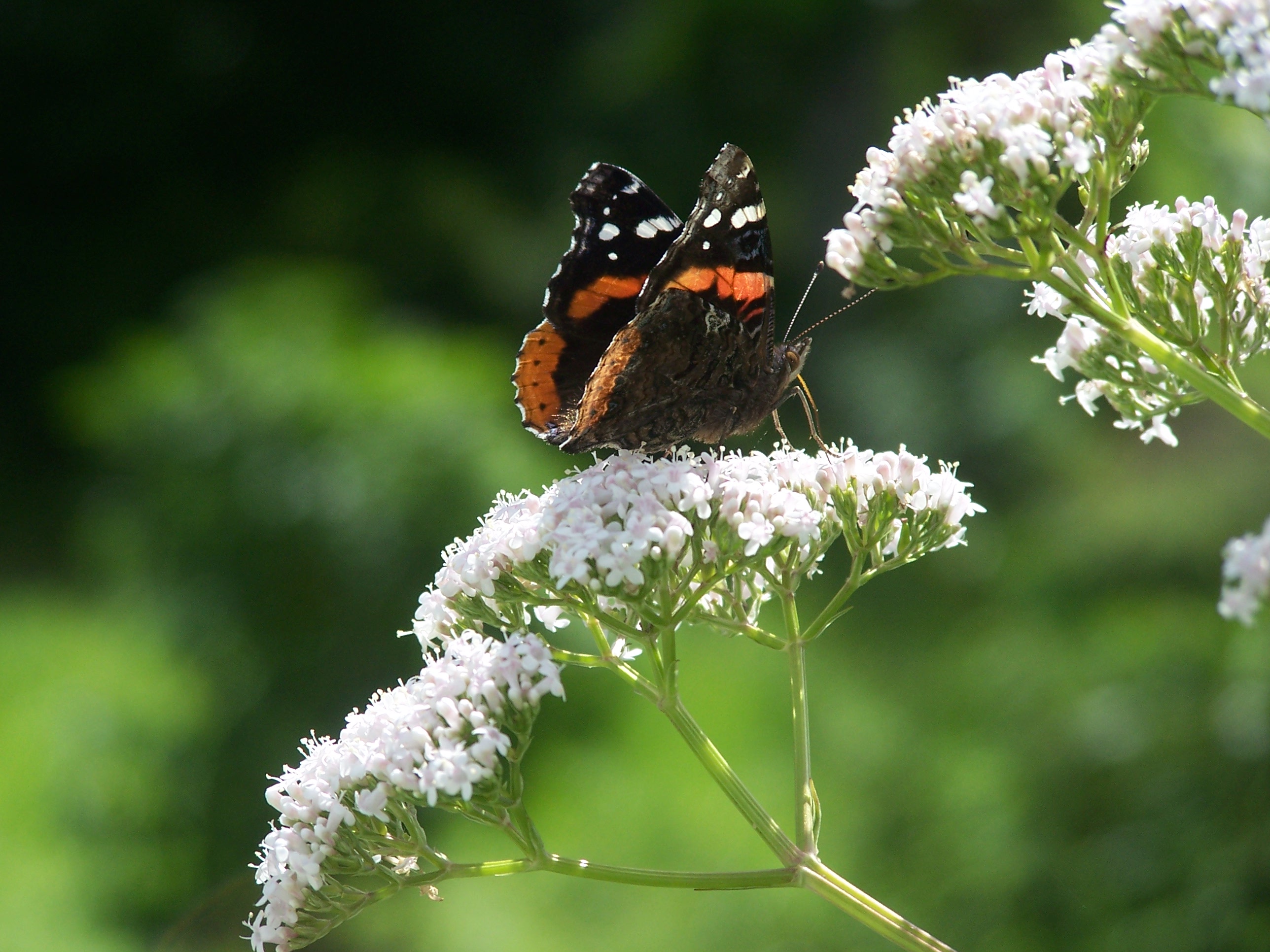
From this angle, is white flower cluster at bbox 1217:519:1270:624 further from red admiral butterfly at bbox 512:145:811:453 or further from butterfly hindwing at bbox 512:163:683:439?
butterfly hindwing at bbox 512:163:683:439

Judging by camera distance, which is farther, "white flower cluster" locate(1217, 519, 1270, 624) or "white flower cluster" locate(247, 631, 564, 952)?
"white flower cluster" locate(247, 631, 564, 952)

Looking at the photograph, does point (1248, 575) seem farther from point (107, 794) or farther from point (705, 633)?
point (107, 794)

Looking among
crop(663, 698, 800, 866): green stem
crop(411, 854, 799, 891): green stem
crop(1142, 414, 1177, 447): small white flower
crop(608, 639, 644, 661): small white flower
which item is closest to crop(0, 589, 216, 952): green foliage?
crop(608, 639, 644, 661): small white flower

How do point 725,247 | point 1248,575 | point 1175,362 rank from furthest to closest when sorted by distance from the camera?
point 725,247, point 1175,362, point 1248,575

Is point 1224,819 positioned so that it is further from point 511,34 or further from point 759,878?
point 511,34

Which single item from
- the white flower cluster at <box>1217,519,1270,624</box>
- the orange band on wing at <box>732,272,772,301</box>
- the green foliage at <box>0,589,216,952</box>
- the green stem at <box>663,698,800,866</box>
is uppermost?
the green foliage at <box>0,589,216,952</box>

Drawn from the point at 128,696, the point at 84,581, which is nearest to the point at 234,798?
the point at 128,696

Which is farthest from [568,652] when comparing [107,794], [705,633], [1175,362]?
[107,794]
